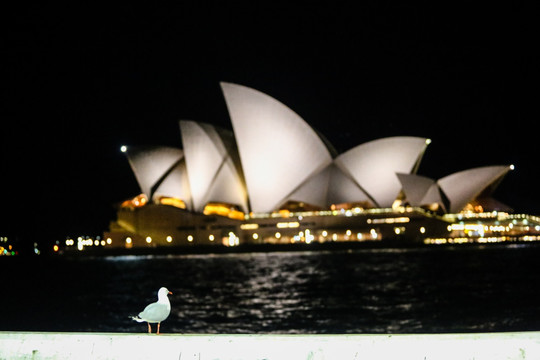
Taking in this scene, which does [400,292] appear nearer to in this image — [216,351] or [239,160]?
[216,351]

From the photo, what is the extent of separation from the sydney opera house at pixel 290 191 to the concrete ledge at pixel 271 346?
48.1m

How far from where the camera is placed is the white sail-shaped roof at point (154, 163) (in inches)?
2532

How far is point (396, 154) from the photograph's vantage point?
57.7m

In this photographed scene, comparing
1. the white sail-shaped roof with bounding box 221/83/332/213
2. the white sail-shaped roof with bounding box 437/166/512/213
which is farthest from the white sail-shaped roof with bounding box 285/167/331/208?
the white sail-shaped roof with bounding box 437/166/512/213

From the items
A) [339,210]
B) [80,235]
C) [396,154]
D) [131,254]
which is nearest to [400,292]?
[396,154]

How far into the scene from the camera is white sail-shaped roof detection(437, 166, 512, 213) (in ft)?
198

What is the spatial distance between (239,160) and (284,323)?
4699 centimetres

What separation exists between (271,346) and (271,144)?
50.3 meters

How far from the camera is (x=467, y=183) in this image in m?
61.4

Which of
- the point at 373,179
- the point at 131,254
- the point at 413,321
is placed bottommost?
the point at 413,321

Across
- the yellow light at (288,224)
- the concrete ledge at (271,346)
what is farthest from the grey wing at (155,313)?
the yellow light at (288,224)

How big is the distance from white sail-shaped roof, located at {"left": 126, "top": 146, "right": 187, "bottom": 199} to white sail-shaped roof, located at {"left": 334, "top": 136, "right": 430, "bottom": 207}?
1716cm

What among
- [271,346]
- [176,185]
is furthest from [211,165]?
[271,346]

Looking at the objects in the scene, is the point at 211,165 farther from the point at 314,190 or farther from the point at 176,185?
the point at 314,190
